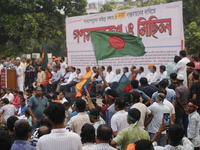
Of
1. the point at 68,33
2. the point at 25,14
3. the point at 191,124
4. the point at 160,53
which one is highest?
the point at 25,14

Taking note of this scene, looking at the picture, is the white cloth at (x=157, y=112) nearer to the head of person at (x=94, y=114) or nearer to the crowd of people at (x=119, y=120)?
the crowd of people at (x=119, y=120)

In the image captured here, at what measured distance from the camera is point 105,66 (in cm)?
1630

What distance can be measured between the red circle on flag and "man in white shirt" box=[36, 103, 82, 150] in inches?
232

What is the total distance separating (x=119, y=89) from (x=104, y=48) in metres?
1.15

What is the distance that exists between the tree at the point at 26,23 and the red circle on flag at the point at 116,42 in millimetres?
14630

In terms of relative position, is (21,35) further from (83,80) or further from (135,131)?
(135,131)

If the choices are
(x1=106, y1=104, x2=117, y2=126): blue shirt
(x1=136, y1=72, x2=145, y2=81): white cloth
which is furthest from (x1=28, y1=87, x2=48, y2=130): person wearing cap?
(x1=136, y1=72, x2=145, y2=81): white cloth

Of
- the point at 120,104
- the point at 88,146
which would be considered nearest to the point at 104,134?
the point at 88,146

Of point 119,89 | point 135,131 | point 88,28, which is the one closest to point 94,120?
point 135,131

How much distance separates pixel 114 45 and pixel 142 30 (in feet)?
18.8

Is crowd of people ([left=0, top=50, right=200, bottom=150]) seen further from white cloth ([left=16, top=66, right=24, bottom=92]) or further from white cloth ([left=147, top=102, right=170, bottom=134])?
white cloth ([left=16, top=66, right=24, bottom=92])

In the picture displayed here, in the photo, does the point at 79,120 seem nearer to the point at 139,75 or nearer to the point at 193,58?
the point at 193,58

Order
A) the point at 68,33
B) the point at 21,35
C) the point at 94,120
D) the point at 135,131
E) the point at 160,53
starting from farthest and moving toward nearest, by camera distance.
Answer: the point at 21,35, the point at 68,33, the point at 160,53, the point at 94,120, the point at 135,131

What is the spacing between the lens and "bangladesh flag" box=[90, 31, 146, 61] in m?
9.35
